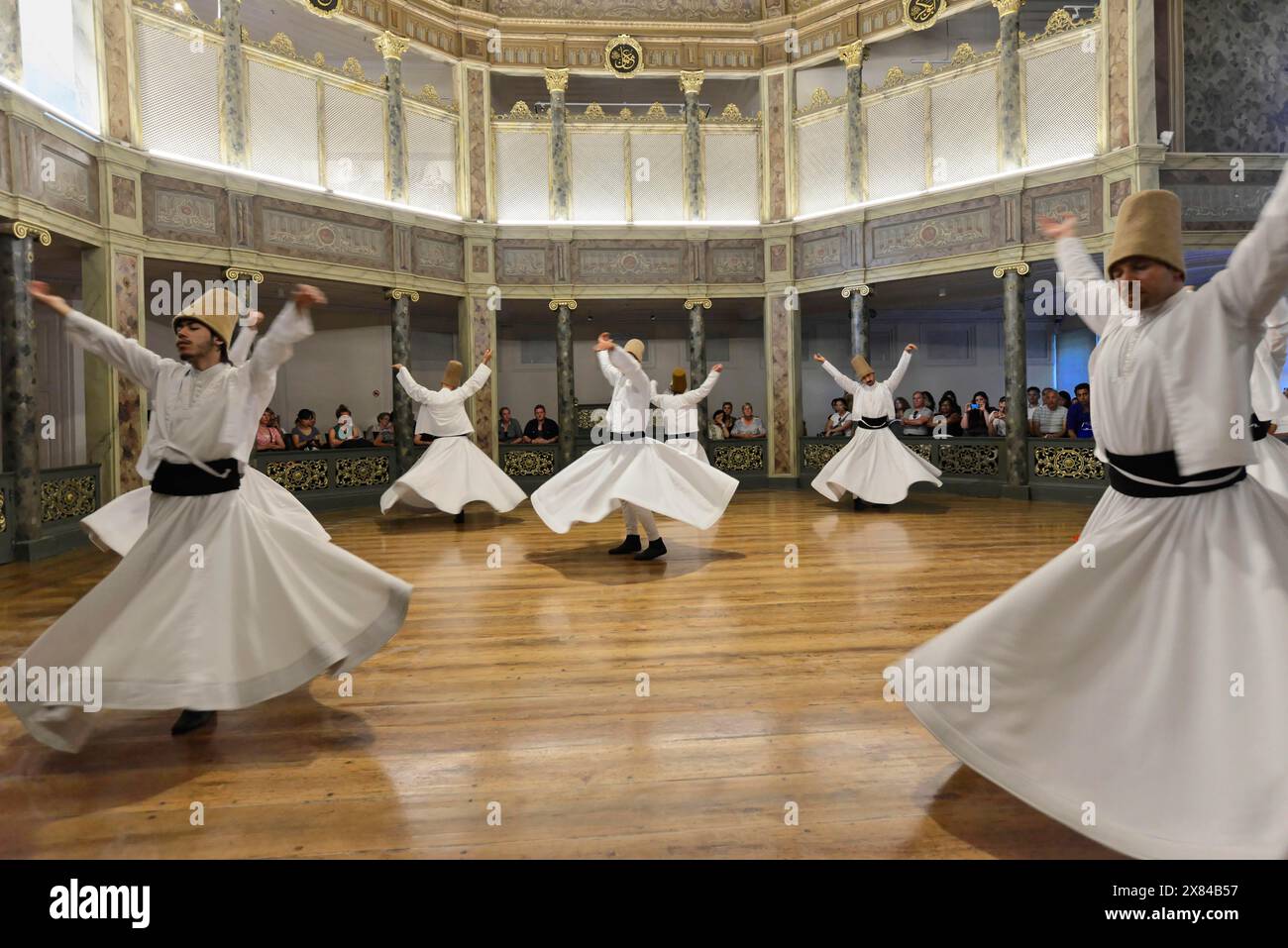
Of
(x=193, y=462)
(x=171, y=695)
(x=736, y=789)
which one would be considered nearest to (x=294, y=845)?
(x=171, y=695)

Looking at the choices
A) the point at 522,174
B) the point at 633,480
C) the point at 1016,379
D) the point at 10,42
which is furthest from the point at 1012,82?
the point at 10,42

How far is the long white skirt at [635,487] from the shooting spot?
6.05 metres

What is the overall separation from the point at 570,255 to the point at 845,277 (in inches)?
161

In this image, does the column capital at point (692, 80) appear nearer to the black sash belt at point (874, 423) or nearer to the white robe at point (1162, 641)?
the black sash belt at point (874, 423)

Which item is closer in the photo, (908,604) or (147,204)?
(908,604)

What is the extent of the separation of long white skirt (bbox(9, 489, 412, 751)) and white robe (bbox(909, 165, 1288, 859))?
79.1 inches

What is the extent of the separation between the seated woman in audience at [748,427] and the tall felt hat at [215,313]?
1049 centimetres

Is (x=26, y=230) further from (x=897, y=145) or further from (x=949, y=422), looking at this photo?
(x=949, y=422)

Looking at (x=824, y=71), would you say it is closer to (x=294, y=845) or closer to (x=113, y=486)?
(x=113, y=486)

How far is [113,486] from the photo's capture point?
8328mm

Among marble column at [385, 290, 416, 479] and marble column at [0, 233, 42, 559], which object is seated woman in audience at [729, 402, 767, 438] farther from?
marble column at [0, 233, 42, 559]

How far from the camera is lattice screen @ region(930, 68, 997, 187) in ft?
35.7

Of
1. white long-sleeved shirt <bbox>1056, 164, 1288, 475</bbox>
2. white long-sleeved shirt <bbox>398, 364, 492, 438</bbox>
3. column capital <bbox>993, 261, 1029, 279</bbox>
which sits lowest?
white long-sleeved shirt <bbox>1056, 164, 1288, 475</bbox>

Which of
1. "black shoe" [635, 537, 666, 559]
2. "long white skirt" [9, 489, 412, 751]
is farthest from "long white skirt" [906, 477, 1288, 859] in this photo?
"black shoe" [635, 537, 666, 559]
